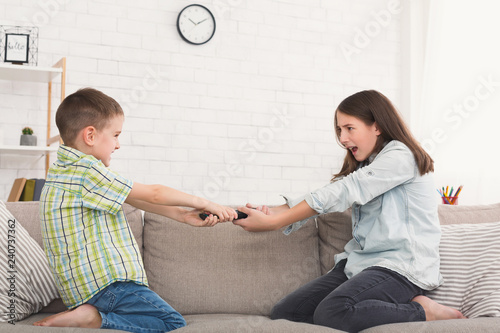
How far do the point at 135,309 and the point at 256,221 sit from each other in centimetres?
57

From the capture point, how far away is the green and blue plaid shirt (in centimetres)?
166

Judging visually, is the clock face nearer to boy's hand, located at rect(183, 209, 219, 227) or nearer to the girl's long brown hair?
the girl's long brown hair

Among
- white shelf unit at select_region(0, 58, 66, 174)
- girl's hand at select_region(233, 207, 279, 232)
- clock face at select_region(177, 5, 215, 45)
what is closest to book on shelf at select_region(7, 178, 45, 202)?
white shelf unit at select_region(0, 58, 66, 174)

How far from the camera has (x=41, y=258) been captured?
1.91 meters

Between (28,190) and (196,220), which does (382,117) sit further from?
(28,190)

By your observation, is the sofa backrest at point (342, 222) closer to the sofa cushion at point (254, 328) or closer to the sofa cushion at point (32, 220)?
the sofa cushion at point (254, 328)

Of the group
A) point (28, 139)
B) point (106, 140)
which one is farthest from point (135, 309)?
point (28, 139)

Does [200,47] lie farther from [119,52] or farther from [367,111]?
[367,111]

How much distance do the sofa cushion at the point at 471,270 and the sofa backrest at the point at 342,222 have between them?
19 centimetres

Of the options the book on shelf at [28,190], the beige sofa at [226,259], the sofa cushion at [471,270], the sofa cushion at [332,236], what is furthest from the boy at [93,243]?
the book on shelf at [28,190]

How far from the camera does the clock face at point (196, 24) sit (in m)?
3.85

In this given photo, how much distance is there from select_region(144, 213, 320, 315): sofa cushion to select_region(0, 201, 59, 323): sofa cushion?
39 cm

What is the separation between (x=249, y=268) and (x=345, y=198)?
19.0 inches

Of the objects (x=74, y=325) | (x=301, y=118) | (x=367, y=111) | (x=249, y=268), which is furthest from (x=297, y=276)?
(x=301, y=118)
